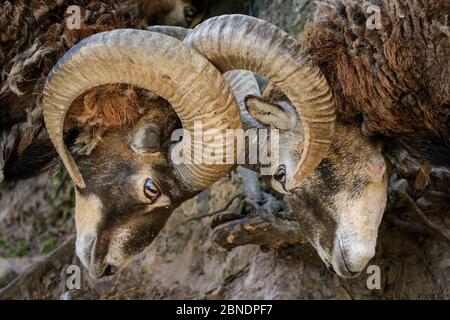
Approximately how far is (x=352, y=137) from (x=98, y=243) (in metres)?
1.87

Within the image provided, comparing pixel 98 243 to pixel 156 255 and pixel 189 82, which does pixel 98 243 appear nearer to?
pixel 189 82

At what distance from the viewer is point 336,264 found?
4609 millimetres

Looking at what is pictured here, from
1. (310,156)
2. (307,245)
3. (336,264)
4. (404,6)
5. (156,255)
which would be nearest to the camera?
(404,6)

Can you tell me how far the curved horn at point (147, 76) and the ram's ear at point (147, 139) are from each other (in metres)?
0.38

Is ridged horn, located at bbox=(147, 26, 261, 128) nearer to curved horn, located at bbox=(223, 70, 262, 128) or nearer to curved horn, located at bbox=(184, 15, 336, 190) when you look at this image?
curved horn, located at bbox=(223, 70, 262, 128)

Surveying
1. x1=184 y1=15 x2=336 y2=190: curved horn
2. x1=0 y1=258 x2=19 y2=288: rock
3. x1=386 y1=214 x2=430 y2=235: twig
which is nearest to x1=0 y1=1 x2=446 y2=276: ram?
x1=184 y1=15 x2=336 y2=190: curved horn

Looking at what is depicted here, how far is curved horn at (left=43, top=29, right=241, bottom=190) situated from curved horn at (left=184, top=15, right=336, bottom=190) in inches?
5.4

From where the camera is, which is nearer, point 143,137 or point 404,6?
point 404,6

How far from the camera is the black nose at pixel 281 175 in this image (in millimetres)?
4715

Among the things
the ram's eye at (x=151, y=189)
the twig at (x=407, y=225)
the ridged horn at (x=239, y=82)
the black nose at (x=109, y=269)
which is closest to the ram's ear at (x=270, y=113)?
the ridged horn at (x=239, y=82)

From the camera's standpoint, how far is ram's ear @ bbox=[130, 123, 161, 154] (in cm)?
470

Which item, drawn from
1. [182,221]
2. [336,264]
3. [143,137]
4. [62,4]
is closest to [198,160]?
[143,137]

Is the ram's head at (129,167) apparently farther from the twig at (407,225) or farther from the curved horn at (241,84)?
the twig at (407,225)

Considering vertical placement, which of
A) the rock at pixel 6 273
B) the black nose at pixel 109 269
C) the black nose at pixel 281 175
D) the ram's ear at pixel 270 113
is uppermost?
the ram's ear at pixel 270 113
